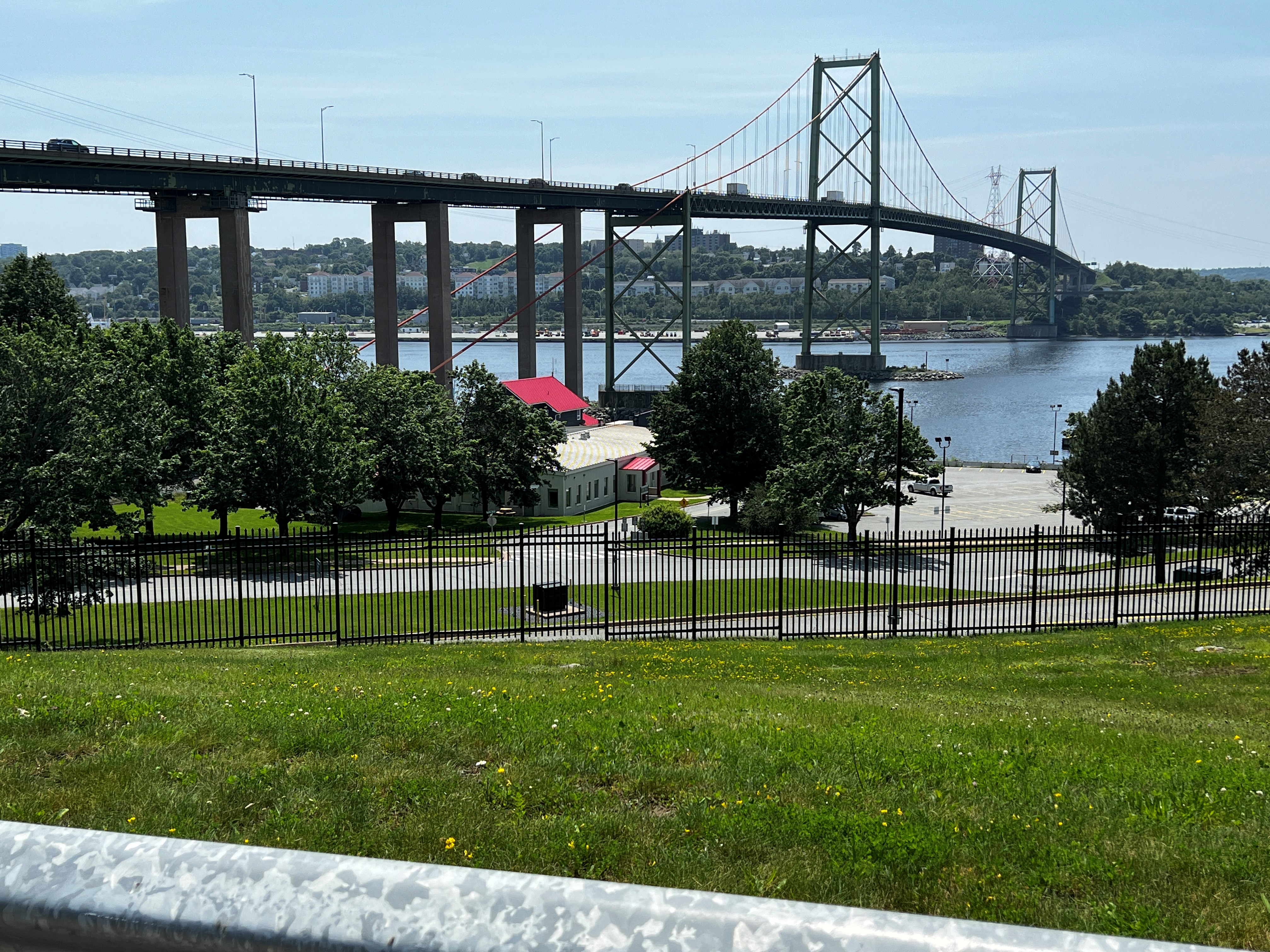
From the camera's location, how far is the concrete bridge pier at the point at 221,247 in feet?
238

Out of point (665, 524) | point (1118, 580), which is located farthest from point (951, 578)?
point (665, 524)

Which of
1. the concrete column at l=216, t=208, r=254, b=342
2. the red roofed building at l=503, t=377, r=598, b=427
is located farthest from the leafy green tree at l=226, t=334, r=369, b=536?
the concrete column at l=216, t=208, r=254, b=342

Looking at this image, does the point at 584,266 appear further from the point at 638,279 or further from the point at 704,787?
the point at 704,787

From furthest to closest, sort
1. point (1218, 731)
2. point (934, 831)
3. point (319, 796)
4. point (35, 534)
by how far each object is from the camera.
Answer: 1. point (35, 534)
2. point (1218, 731)
3. point (319, 796)
4. point (934, 831)

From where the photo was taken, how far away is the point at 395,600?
91.4ft

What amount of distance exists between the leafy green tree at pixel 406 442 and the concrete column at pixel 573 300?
53.9m

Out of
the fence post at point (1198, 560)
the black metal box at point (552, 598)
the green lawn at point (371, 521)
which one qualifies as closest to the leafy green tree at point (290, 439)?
the green lawn at point (371, 521)

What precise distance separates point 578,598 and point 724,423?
91.0 ft

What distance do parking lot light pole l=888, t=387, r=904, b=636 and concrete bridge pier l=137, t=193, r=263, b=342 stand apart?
1752 inches

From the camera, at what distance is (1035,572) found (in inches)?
860

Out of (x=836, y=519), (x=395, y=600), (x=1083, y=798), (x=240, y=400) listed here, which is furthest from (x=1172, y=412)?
(x=1083, y=798)

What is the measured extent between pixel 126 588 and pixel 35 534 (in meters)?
8.53

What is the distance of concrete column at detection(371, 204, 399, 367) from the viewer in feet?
276

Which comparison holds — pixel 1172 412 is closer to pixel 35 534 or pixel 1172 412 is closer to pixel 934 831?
pixel 35 534
